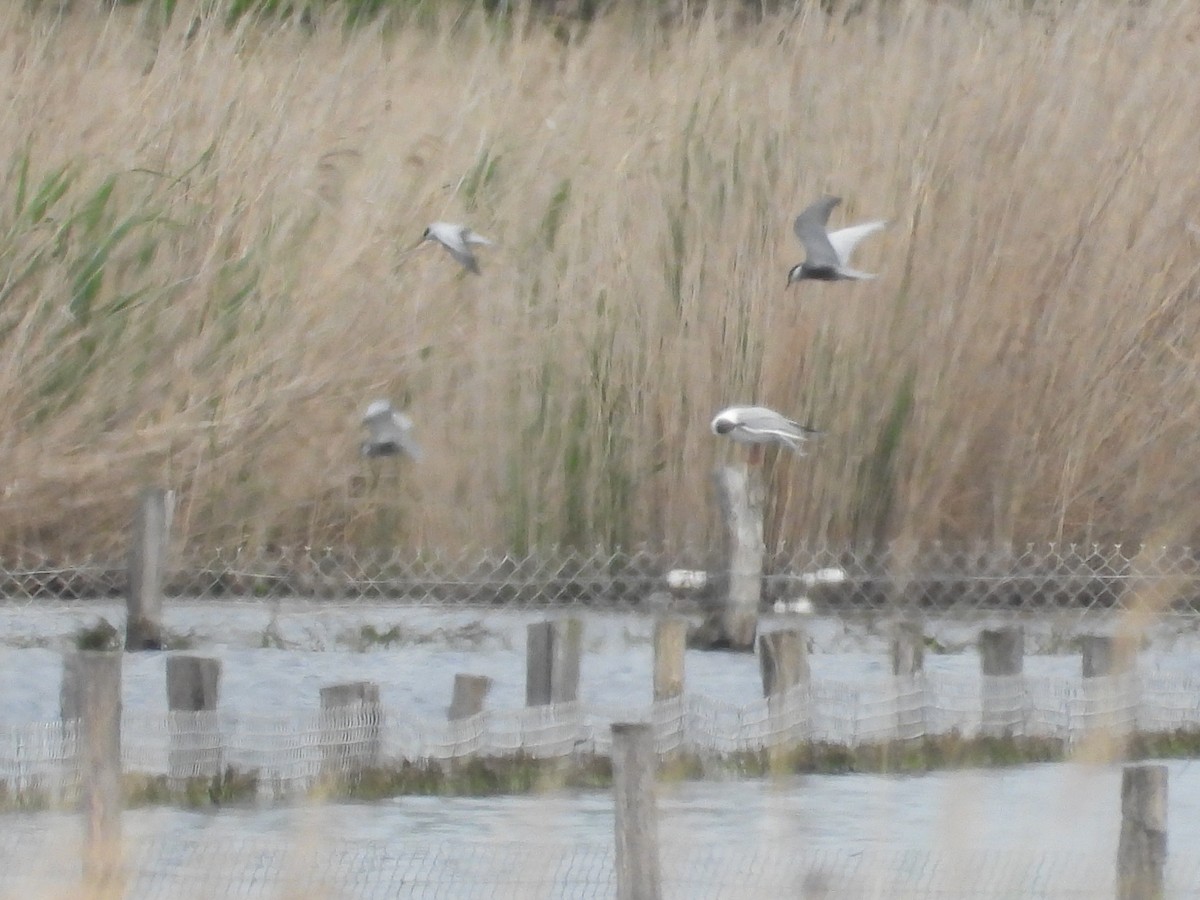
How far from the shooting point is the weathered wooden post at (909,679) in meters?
6.12

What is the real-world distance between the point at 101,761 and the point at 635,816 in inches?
38.2

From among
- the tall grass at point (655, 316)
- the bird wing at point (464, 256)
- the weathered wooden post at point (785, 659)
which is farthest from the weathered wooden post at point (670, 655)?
the tall grass at point (655, 316)

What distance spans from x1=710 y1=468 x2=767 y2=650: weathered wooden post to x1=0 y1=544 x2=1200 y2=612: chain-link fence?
0.34 meters

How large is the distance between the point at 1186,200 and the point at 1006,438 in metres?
1.03

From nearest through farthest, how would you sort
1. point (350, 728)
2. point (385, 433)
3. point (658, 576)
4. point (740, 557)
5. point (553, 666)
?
point (350, 728) < point (553, 666) < point (385, 433) < point (740, 557) < point (658, 576)

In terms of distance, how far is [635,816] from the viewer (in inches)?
159

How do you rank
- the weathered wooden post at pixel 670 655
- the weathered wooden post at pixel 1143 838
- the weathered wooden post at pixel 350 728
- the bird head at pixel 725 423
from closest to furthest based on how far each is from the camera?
the weathered wooden post at pixel 1143 838, the weathered wooden post at pixel 350 728, the weathered wooden post at pixel 670 655, the bird head at pixel 725 423

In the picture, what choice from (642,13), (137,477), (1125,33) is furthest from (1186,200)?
(642,13)

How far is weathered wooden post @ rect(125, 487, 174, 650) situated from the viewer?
7.28 metres

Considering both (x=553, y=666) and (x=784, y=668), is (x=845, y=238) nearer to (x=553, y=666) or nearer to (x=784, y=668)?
(x=784, y=668)

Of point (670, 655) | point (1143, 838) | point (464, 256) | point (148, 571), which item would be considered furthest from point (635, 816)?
point (148, 571)

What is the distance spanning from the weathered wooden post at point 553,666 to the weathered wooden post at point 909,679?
30.7 inches

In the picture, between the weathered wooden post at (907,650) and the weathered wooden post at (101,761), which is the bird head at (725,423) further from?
the weathered wooden post at (101,761)

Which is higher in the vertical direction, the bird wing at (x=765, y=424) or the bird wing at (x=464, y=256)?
the bird wing at (x=464, y=256)
